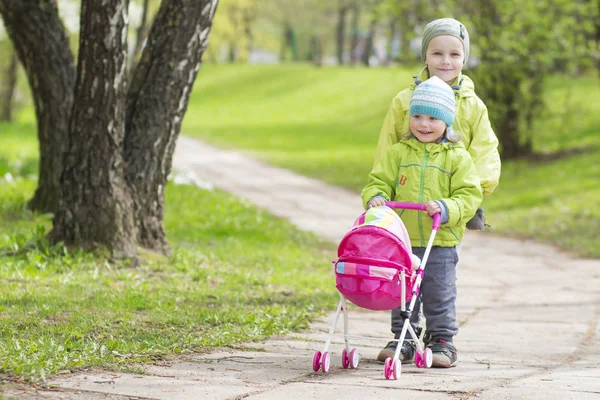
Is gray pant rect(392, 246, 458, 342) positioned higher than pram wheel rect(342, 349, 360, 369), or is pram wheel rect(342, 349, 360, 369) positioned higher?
gray pant rect(392, 246, 458, 342)

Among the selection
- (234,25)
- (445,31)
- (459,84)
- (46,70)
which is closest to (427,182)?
(459,84)

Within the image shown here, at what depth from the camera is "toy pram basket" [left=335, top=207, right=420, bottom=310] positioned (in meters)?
4.72

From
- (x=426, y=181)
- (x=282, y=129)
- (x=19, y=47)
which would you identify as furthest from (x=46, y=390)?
(x=282, y=129)

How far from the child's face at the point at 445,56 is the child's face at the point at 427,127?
411 mm

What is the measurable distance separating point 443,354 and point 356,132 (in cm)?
2999

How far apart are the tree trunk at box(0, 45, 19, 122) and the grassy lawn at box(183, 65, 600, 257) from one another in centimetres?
655

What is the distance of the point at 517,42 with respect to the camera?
18328 mm

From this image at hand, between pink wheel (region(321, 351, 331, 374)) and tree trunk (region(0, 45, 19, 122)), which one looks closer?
pink wheel (region(321, 351, 331, 374))

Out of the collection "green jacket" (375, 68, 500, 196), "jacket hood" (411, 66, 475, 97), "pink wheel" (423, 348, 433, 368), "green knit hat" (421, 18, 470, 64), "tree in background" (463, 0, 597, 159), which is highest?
"tree in background" (463, 0, 597, 159)

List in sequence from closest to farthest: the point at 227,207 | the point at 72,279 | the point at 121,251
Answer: the point at 72,279 < the point at 121,251 < the point at 227,207

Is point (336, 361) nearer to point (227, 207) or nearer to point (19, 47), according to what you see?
point (19, 47)

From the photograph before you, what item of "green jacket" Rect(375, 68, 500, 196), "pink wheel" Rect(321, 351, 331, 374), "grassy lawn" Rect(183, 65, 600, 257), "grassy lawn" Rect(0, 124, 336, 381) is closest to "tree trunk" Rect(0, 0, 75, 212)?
"grassy lawn" Rect(0, 124, 336, 381)

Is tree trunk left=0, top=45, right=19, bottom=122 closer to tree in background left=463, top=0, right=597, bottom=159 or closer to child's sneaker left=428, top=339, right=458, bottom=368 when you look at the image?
tree in background left=463, top=0, right=597, bottom=159

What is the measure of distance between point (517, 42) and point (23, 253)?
12.7m
